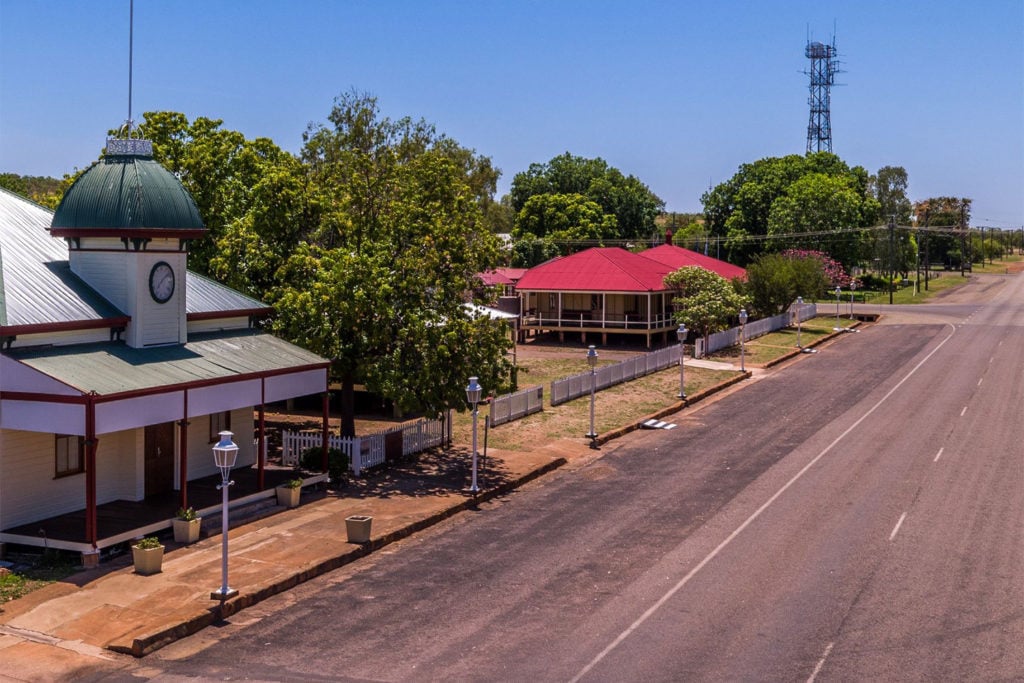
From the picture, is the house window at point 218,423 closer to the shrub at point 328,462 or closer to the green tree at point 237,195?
the shrub at point 328,462

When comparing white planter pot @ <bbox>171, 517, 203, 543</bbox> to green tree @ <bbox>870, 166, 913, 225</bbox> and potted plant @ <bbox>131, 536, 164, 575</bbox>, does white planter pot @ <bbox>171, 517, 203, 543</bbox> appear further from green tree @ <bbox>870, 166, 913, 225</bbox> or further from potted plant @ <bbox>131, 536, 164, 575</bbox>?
green tree @ <bbox>870, 166, 913, 225</bbox>

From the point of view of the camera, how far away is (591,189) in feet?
338

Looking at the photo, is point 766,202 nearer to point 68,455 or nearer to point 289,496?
point 289,496

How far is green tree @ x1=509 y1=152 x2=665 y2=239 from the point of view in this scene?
4090 inches

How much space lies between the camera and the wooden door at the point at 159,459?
2391cm

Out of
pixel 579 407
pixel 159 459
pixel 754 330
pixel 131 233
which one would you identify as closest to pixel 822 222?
pixel 754 330

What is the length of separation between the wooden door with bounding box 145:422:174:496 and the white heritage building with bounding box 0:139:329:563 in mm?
34

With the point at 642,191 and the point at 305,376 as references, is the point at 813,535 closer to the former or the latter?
the point at 305,376

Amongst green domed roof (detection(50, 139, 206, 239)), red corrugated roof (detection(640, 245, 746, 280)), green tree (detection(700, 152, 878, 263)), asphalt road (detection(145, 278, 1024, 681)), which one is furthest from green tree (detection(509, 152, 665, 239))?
green domed roof (detection(50, 139, 206, 239))

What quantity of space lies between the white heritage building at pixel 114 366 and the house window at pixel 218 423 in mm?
49

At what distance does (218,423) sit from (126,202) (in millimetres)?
6361

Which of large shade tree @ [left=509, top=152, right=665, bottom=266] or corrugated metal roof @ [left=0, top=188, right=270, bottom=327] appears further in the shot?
large shade tree @ [left=509, top=152, right=665, bottom=266]

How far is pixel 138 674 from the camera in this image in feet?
49.6

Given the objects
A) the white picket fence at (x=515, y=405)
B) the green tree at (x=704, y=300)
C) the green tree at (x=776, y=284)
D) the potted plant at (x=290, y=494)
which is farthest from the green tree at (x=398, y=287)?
the green tree at (x=776, y=284)
